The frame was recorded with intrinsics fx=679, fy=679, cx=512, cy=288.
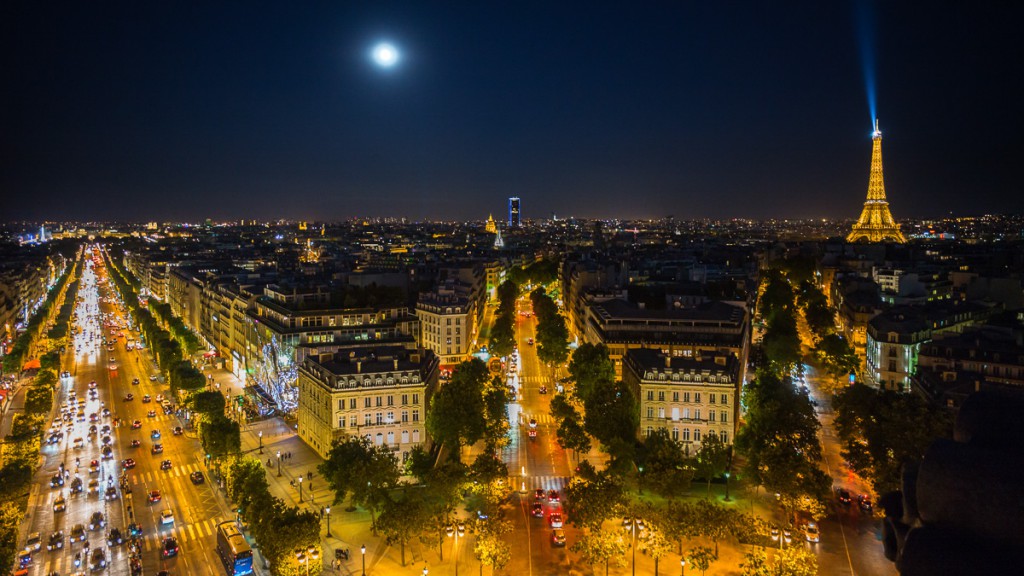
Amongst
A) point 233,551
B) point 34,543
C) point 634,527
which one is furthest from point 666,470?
point 34,543

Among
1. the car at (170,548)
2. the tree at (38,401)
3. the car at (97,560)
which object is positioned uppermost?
the tree at (38,401)

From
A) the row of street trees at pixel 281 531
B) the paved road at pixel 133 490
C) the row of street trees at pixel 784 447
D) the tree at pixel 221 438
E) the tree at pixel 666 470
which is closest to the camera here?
the row of street trees at pixel 281 531

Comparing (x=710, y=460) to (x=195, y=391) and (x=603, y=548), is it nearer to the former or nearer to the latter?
(x=603, y=548)

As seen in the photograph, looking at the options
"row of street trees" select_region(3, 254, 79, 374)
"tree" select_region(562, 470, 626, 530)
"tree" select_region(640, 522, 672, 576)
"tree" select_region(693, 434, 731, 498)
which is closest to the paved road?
"row of street trees" select_region(3, 254, 79, 374)

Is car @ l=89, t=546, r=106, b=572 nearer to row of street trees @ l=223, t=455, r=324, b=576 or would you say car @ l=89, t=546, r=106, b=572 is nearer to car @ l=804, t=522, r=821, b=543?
row of street trees @ l=223, t=455, r=324, b=576

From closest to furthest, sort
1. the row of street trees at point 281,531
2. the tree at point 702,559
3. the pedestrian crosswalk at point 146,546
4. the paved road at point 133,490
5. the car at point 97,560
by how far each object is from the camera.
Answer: the tree at point 702,559 < the row of street trees at point 281,531 < the car at point 97,560 < the pedestrian crosswalk at point 146,546 < the paved road at point 133,490

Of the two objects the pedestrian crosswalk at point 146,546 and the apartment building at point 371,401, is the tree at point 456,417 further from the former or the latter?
the pedestrian crosswalk at point 146,546

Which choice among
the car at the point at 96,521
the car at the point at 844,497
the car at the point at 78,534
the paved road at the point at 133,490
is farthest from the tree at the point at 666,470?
the car at the point at 78,534
